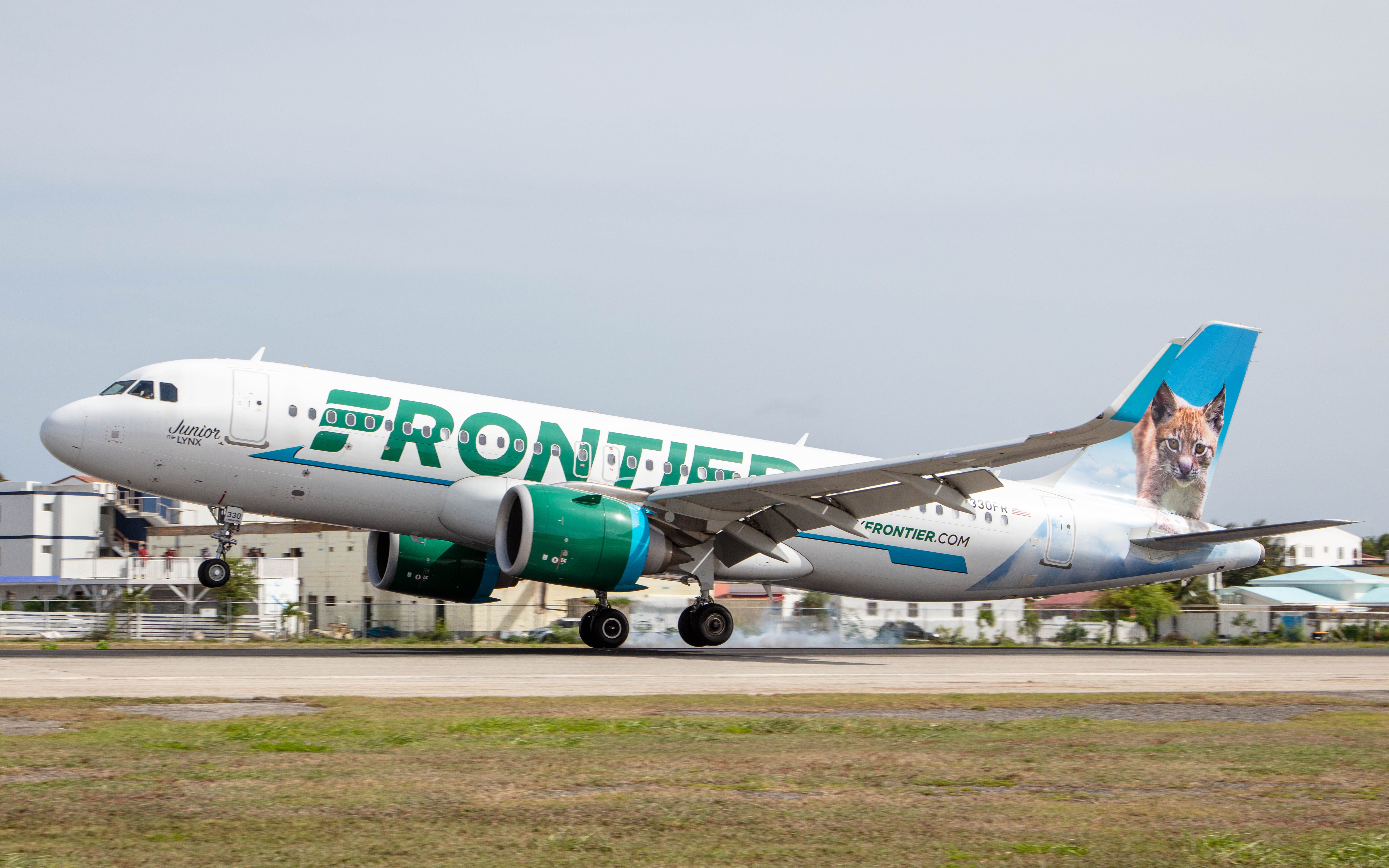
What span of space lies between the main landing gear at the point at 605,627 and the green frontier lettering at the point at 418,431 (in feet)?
15.3

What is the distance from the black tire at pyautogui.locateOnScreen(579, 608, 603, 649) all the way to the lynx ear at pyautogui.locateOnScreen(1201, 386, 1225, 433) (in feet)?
53.1

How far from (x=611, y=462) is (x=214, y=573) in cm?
732

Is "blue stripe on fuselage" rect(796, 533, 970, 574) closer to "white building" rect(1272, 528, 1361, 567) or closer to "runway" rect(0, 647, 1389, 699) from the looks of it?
"runway" rect(0, 647, 1389, 699)

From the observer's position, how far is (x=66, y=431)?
21.2 meters

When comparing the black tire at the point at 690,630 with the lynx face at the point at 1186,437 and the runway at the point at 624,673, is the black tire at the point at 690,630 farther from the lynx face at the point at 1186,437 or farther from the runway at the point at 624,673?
the lynx face at the point at 1186,437


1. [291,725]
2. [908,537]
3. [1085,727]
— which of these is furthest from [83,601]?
[1085,727]

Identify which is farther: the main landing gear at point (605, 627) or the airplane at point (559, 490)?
the main landing gear at point (605, 627)

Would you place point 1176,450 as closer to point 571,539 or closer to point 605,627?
point 605,627

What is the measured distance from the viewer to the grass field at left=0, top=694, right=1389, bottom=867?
6102 millimetres

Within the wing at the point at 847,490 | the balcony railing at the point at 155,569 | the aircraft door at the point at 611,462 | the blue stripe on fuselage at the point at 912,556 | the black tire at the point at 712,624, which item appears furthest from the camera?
the balcony railing at the point at 155,569

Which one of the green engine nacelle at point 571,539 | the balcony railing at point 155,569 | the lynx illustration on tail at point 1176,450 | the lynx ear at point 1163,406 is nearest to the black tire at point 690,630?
the green engine nacelle at point 571,539

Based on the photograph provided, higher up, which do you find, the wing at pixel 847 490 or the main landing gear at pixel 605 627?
the wing at pixel 847 490

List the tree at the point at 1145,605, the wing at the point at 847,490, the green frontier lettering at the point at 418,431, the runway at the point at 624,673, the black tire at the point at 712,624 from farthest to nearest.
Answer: the tree at the point at 1145,605
the black tire at the point at 712,624
the green frontier lettering at the point at 418,431
the wing at the point at 847,490
the runway at the point at 624,673

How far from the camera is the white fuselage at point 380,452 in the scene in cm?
2138
